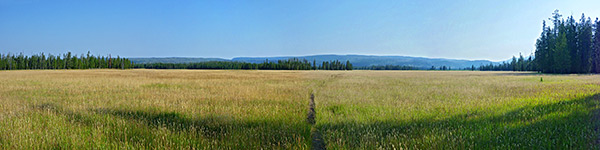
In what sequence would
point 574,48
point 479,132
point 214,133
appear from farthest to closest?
point 574,48
point 214,133
point 479,132

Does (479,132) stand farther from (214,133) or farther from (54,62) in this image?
(54,62)

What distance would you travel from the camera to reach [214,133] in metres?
7.27

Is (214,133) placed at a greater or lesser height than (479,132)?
lesser

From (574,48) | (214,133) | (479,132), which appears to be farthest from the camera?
(574,48)

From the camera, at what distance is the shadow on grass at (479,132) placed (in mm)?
6094

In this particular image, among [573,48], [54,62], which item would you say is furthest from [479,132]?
[54,62]

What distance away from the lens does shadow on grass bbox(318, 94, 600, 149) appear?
Answer: 20.0 feet

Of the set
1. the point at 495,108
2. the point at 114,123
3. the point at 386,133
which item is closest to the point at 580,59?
the point at 495,108

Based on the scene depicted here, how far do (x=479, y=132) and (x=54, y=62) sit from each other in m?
167

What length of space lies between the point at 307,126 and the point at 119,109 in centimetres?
728

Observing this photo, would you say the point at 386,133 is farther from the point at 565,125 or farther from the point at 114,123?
the point at 114,123

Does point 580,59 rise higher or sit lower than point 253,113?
higher

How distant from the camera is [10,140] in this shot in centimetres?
645

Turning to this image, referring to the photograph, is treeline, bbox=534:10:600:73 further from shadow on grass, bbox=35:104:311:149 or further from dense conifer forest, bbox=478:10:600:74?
shadow on grass, bbox=35:104:311:149
